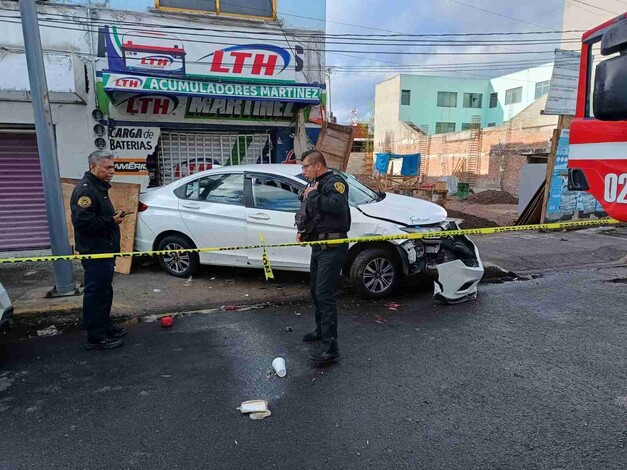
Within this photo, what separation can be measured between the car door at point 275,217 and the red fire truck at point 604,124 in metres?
3.37

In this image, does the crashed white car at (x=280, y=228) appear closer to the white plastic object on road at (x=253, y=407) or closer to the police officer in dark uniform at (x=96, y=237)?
the police officer in dark uniform at (x=96, y=237)

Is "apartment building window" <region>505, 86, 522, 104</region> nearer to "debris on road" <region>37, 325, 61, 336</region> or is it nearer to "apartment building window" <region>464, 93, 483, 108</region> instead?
"apartment building window" <region>464, 93, 483, 108</region>

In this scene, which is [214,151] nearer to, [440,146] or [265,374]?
[265,374]

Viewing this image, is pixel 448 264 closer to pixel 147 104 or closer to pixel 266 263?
pixel 266 263

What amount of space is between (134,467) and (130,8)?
7.85 metres

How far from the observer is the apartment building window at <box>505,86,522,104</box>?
46409 mm

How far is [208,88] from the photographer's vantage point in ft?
25.2

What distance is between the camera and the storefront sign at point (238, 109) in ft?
27.0

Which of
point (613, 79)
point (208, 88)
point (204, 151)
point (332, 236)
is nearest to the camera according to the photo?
point (613, 79)

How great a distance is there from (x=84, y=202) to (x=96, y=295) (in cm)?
87

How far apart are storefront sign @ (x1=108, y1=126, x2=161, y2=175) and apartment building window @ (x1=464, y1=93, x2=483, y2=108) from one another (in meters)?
47.4

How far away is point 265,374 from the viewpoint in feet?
12.0

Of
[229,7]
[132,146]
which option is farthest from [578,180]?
[229,7]

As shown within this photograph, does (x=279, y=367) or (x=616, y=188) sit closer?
(x=616, y=188)
